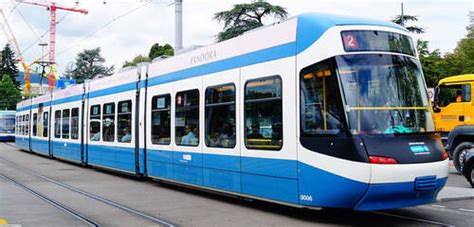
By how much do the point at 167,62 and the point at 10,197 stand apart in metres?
4.85

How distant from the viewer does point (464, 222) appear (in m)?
8.13

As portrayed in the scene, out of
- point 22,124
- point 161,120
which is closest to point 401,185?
point 161,120

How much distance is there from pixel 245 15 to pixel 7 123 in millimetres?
28387

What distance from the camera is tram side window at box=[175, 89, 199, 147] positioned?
11.1 meters

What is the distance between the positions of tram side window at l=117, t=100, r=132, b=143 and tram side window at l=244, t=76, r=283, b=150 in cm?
626

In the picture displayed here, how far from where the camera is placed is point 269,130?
28.8ft

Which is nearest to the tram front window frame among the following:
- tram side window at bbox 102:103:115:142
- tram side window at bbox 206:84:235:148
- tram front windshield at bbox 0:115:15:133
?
tram side window at bbox 206:84:235:148

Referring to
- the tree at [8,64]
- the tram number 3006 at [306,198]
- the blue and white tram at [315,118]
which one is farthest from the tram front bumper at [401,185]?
the tree at [8,64]

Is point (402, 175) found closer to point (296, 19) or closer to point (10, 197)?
point (296, 19)

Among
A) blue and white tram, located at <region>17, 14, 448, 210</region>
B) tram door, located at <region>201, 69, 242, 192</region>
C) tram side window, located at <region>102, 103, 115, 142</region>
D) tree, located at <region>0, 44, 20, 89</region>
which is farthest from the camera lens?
tree, located at <region>0, 44, 20, 89</region>

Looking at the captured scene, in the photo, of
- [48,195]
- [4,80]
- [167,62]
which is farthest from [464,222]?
[4,80]

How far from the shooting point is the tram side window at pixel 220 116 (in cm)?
978

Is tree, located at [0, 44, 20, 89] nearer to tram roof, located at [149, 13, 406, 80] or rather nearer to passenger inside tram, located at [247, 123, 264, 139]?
tram roof, located at [149, 13, 406, 80]

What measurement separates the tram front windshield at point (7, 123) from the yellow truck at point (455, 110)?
136ft
